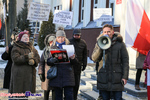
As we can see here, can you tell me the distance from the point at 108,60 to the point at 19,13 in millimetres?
53226

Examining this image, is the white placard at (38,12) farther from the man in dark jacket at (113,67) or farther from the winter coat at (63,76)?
the man in dark jacket at (113,67)

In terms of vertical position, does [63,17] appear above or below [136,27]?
above

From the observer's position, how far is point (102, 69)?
4719mm

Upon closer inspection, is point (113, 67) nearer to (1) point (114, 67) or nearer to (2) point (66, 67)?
(1) point (114, 67)

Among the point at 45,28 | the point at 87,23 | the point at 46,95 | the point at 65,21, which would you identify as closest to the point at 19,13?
the point at 45,28

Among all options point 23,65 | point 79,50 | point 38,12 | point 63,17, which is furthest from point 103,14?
point 23,65

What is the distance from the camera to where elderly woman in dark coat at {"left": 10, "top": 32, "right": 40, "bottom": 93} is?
5480 mm

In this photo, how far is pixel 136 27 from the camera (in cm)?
520

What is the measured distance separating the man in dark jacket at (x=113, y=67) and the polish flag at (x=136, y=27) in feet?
1.69

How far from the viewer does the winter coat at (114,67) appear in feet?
15.3

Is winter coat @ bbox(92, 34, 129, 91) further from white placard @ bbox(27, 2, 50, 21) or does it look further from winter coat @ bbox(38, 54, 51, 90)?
white placard @ bbox(27, 2, 50, 21)

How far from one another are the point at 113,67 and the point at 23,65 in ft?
6.29

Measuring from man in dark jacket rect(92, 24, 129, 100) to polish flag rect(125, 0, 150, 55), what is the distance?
0.52 meters

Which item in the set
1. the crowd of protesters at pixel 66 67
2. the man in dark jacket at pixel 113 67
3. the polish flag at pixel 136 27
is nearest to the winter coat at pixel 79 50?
the crowd of protesters at pixel 66 67
